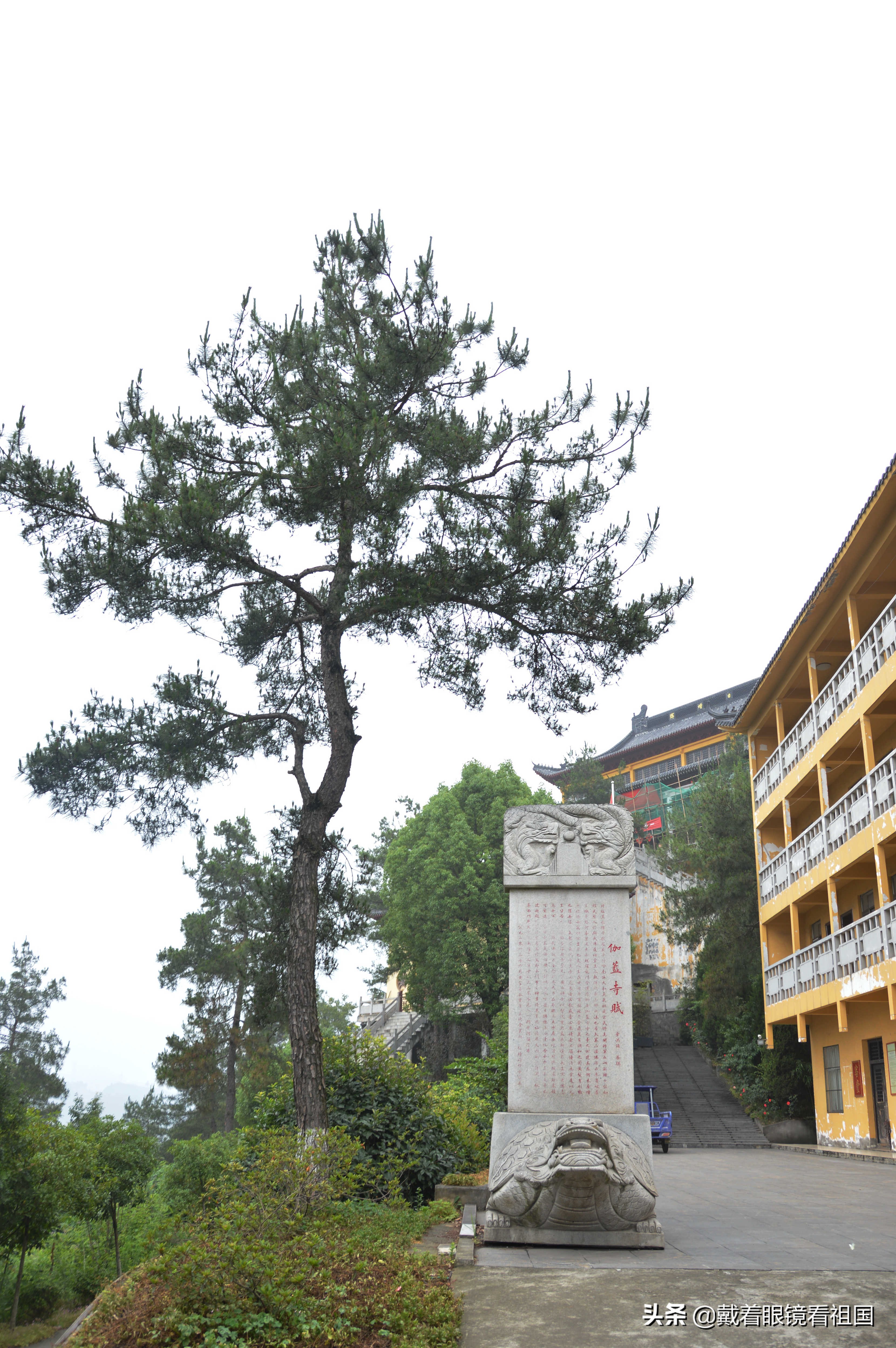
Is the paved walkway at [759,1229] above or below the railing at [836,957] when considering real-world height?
below

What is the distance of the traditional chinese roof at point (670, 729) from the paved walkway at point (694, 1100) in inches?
665

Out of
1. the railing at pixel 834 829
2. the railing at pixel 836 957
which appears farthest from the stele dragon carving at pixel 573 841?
the railing at pixel 836 957

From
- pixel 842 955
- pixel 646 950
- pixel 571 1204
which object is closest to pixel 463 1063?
pixel 842 955

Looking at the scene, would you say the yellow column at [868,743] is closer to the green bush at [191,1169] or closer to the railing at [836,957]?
the railing at [836,957]

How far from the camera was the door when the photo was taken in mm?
16766

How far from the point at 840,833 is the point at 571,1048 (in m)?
11.3

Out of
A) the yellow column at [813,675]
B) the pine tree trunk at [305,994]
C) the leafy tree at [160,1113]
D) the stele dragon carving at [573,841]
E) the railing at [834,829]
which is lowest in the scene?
the leafy tree at [160,1113]

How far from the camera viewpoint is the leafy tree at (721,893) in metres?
24.5

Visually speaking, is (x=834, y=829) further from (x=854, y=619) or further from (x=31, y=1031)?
(x=31, y=1031)

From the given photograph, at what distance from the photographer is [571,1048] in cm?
747

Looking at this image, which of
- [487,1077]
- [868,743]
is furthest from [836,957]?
[487,1077]

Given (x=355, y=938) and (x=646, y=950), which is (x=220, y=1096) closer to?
(x=646, y=950)

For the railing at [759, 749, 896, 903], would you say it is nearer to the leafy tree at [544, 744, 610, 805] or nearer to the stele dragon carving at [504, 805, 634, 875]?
the stele dragon carving at [504, 805, 634, 875]

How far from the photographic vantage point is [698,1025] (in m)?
28.8
